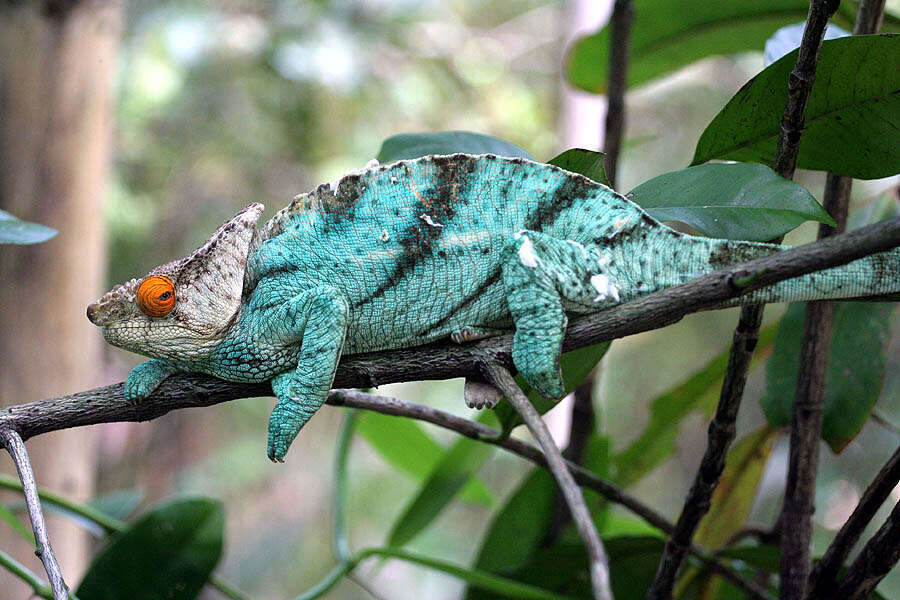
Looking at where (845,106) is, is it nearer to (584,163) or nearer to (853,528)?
(584,163)

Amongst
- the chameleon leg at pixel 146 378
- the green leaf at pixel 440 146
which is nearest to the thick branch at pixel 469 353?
the chameleon leg at pixel 146 378

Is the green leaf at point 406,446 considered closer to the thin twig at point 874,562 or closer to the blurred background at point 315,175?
the thin twig at point 874,562

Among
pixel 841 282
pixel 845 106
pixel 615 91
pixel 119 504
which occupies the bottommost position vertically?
pixel 119 504

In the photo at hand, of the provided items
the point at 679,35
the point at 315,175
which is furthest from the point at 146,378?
the point at 315,175

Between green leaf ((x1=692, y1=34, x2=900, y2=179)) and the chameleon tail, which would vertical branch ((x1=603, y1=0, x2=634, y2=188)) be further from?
the chameleon tail

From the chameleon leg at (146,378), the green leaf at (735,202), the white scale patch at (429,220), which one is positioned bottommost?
the chameleon leg at (146,378)

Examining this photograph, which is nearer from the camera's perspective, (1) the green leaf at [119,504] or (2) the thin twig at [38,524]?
(2) the thin twig at [38,524]

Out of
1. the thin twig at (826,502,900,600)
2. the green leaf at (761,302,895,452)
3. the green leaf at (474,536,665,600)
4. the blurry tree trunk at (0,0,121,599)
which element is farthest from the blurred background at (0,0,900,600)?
the thin twig at (826,502,900,600)
